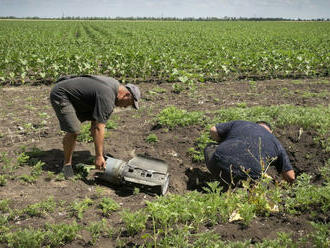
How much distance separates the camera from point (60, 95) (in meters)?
4.50

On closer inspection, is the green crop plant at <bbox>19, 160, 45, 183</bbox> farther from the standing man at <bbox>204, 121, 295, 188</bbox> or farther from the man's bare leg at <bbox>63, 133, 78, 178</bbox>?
the standing man at <bbox>204, 121, 295, 188</bbox>

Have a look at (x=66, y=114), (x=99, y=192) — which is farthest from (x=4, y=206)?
(x=66, y=114)

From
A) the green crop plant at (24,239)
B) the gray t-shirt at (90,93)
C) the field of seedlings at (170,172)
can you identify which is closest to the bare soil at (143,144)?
the field of seedlings at (170,172)

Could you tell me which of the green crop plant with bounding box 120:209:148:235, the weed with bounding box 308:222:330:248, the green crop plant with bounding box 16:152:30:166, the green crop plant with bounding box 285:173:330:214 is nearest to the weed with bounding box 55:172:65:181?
the green crop plant with bounding box 16:152:30:166

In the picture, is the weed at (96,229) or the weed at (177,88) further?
the weed at (177,88)

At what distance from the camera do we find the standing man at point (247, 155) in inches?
Answer: 163

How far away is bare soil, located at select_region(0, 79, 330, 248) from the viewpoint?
350 cm

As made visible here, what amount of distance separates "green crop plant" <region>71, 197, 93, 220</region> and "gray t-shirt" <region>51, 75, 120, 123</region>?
1.04m

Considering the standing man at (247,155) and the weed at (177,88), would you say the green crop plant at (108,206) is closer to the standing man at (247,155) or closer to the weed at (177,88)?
the standing man at (247,155)

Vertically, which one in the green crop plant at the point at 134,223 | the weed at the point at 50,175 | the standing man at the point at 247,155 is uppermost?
the standing man at the point at 247,155

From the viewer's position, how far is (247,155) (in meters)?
4.16

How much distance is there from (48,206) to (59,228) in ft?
1.86

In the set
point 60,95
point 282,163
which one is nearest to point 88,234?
point 60,95

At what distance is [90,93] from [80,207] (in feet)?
5.05
